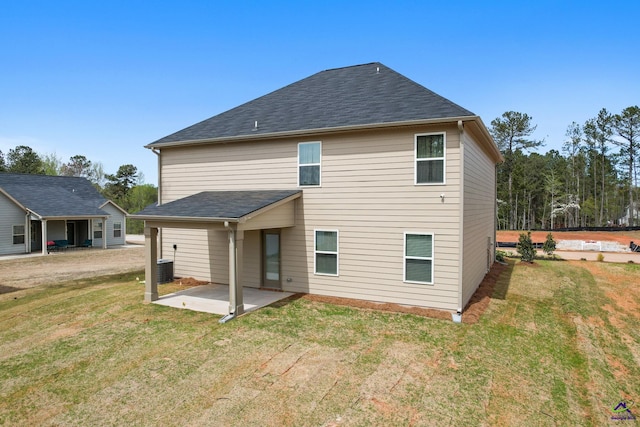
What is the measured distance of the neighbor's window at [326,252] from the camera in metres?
10.1

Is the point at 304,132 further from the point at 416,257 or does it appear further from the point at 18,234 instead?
the point at 18,234

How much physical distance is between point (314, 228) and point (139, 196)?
4581 centimetres

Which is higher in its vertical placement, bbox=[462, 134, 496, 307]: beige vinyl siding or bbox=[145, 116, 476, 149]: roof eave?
bbox=[145, 116, 476, 149]: roof eave

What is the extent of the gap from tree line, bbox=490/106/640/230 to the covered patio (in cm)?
4414

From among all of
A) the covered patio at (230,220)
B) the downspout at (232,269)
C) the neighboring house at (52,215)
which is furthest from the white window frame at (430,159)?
the neighboring house at (52,215)

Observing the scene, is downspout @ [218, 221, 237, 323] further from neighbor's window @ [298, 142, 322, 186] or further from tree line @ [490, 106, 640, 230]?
tree line @ [490, 106, 640, 230]

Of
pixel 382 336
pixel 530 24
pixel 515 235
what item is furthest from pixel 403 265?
pixel 515 235

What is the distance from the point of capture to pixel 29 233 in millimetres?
22469

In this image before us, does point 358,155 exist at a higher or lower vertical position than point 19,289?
higher

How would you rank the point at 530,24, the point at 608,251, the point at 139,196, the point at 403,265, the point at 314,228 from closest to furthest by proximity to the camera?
1. the point at 403,265
2. the point at 314,228
3. the point at 530,24
4. the point at 608,251
5. the point at 139,196

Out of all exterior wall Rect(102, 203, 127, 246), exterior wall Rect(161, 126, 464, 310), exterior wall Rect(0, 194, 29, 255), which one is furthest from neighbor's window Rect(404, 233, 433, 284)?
exterior wall Rect(102, 203, 127, 246)

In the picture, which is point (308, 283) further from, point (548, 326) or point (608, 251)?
point (608, 251)

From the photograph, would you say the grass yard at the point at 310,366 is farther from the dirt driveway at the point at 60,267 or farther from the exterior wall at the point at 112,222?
the exterior wall at the point at 112,222

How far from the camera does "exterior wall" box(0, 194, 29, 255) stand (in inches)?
835
